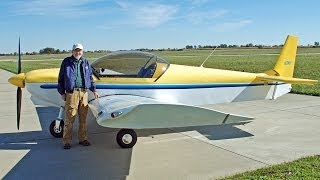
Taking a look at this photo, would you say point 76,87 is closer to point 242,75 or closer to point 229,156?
point 229,156

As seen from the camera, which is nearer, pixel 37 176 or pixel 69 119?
pixel 37 176

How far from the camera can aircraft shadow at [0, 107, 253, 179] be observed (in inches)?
181

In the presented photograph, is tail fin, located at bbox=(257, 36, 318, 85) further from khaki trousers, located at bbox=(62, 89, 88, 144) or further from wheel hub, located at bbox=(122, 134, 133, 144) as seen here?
khaki trousers, located at bbox=(62, 89, 88, 144)

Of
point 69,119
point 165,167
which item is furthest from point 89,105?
point 165,167

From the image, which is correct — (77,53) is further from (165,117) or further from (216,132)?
(216,132)

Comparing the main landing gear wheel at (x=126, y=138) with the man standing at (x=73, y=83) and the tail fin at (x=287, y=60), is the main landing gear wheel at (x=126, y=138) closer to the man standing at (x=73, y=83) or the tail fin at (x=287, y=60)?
the man standing at (x=73, y=83)

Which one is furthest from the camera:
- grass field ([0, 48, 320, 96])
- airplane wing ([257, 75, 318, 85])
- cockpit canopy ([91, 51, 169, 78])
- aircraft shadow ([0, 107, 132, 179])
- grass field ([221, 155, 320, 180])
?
grass field ([0, 48, 320, 96])

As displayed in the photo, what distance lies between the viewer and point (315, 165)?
14.9 ft

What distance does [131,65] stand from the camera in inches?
262

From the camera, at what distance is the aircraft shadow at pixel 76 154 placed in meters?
4.59

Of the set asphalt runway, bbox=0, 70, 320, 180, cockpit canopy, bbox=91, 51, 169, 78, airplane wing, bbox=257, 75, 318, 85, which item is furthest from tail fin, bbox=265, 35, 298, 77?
cockpit canopy, bbox=91, 51, 169, 78

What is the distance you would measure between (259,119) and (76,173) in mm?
4738

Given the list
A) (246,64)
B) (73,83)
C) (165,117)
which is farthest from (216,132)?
(246,64)

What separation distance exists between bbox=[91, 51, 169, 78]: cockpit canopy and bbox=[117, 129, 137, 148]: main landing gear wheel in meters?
1.29
